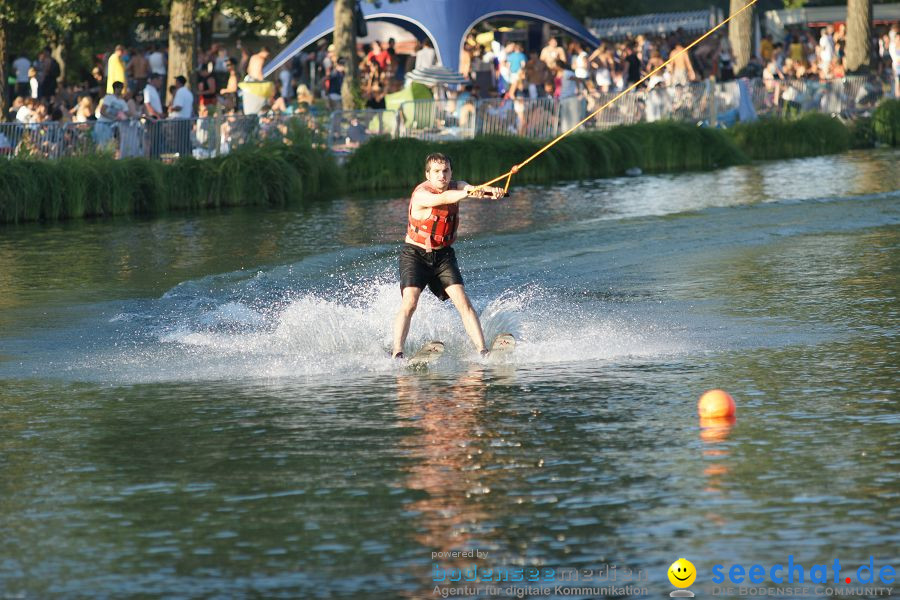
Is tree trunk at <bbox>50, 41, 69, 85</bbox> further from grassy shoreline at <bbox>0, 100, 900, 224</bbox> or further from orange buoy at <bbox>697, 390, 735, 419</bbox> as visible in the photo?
orange buoy at <bbox>697, 390, 735, 419</bbox>

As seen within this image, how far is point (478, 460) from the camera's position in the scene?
9.07m

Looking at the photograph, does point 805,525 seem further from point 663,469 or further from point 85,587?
point 85,587

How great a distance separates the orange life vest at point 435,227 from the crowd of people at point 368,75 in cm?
1348

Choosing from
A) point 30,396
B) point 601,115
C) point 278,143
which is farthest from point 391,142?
point 30,396

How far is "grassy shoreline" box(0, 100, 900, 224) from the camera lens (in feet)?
79.5

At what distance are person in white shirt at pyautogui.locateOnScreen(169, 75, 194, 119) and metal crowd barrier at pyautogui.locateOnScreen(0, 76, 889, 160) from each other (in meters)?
1.36

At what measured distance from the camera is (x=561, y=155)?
29.5 meters

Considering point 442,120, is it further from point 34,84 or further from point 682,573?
point 682,573

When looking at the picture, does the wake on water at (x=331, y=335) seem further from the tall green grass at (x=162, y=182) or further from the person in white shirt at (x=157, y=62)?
the person in white shirt at (x=157, y=62)

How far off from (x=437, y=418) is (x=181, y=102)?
18273 mm

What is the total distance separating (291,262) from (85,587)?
1211 cm

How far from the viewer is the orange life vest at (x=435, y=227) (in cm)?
1260

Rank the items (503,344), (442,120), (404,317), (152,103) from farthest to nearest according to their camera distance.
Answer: (442,120), (152,103), (404,317), (503,344)

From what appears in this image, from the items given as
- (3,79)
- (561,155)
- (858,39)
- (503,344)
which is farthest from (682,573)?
(858,39)
